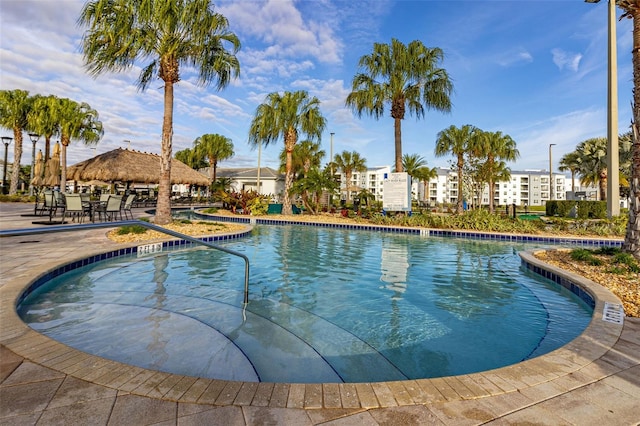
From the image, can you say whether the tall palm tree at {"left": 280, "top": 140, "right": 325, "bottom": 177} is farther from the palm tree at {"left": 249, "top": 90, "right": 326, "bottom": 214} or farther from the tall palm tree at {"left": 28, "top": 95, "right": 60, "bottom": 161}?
the tall palm tree at {"left": 28, "top": 95, "right": 60, "bottom": 161}

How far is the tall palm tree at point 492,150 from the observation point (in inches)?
1154

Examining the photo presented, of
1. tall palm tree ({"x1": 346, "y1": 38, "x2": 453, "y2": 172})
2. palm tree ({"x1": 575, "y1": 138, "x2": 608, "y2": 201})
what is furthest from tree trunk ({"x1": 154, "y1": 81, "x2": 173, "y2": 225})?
palm tree ({"x1": 575, "y1": 138, "x2": 608, "y2": 201})

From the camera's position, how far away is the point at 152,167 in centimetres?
2022

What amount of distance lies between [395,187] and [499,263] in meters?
9.83

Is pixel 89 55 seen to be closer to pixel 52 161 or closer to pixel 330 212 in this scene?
pixel 52 161

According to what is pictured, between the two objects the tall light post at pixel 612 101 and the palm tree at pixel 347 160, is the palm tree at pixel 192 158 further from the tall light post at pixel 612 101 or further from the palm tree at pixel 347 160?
the tall light post at pixel 612 101

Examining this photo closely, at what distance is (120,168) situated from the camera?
17453mm

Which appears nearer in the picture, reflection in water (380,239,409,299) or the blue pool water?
the blue pool water

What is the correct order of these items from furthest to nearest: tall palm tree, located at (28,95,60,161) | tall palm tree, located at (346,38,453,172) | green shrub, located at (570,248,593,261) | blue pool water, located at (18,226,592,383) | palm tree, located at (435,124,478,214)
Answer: palm tree, located at (435,124,478,214), tall palm tree, located at (28,95,60,161), tall palm tree, located at (346,38,453,172), green shrub, located at (570,248,593,261), blue pool water, located at (18,226,592,383)

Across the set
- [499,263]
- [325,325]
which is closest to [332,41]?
[499,263]

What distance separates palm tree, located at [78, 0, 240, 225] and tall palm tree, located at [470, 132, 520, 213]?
935 inches

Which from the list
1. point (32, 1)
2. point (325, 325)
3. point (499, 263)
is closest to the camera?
point (325, 325)

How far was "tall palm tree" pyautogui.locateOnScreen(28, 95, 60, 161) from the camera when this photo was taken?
24922mm

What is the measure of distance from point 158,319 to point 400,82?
17.1m
